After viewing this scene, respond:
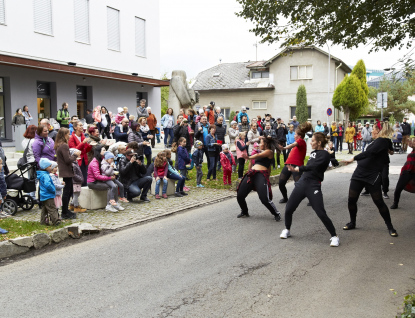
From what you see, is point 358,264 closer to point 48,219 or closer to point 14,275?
point 14,275

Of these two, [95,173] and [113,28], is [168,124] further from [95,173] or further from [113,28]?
[113,28]

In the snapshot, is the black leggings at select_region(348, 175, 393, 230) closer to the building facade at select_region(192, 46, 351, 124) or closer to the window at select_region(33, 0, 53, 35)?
the window at select_region(33, 0, 53, 35)

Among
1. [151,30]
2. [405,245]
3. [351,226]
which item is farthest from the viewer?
[151,30]

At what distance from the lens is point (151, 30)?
98.2ft

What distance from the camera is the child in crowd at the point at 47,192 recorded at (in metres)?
8.93

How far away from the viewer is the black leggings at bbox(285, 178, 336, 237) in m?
7.88

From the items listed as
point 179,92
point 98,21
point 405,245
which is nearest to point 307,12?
point 405,245

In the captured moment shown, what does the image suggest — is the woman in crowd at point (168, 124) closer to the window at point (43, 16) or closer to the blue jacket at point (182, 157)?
the blue jacket at point (182, 157)

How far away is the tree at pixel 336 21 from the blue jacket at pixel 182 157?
4.09 metres

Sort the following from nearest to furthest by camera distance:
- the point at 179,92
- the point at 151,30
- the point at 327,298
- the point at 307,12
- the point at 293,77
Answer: the point at 327,298, the point at 307,12, the point at 179,92, the point at 151,30, the point at 293,77

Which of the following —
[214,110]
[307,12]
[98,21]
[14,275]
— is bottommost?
[14,275]

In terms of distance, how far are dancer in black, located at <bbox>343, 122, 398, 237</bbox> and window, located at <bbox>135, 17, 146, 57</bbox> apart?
72.8 feet

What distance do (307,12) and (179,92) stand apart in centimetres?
1240

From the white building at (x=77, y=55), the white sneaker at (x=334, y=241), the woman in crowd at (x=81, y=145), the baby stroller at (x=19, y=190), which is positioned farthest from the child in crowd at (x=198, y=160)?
the white building at (x=77, y=55)
